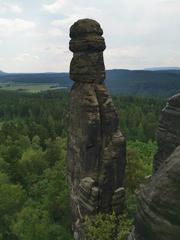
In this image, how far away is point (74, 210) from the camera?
3566 cm

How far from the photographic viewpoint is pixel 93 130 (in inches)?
1270

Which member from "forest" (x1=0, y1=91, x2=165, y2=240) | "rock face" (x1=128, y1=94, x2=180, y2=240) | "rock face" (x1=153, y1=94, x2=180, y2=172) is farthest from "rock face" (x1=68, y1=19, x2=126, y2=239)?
"rock face" (x1=128, y1=94, x2=180, y2=240)

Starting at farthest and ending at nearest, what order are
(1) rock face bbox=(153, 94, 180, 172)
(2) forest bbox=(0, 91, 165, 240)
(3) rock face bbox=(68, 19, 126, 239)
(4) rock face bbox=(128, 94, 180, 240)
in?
(2) forest bbox=(0, 91, 165, 240), (3) rock face bbox=(68, 19, 126, 239), (1) rock face bbox=(153, 94, 180, 172), (4) rock face bbox=(128, 94, 180, 240)

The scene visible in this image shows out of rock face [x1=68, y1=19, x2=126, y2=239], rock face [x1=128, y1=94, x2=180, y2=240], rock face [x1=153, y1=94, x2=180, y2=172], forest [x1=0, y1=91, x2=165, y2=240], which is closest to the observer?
rock face [x1=128, y1=94, x2=180, y2=240]

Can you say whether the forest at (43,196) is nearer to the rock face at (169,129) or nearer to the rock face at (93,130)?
the rock face at (93,130)

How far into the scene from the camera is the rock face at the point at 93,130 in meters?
32.4

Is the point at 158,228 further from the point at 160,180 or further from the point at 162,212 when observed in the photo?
the point at 160,180

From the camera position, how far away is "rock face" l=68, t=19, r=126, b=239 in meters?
32.4

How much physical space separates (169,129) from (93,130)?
20.8 feet

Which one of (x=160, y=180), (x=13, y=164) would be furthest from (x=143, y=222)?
(x=13, y=164)

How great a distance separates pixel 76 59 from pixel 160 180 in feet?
79.8

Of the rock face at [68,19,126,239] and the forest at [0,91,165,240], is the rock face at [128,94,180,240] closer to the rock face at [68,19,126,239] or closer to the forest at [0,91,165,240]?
the forest at [0,91,165,240]

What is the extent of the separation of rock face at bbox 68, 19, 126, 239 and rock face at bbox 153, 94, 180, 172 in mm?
3817

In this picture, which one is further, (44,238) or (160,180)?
(44,238)
